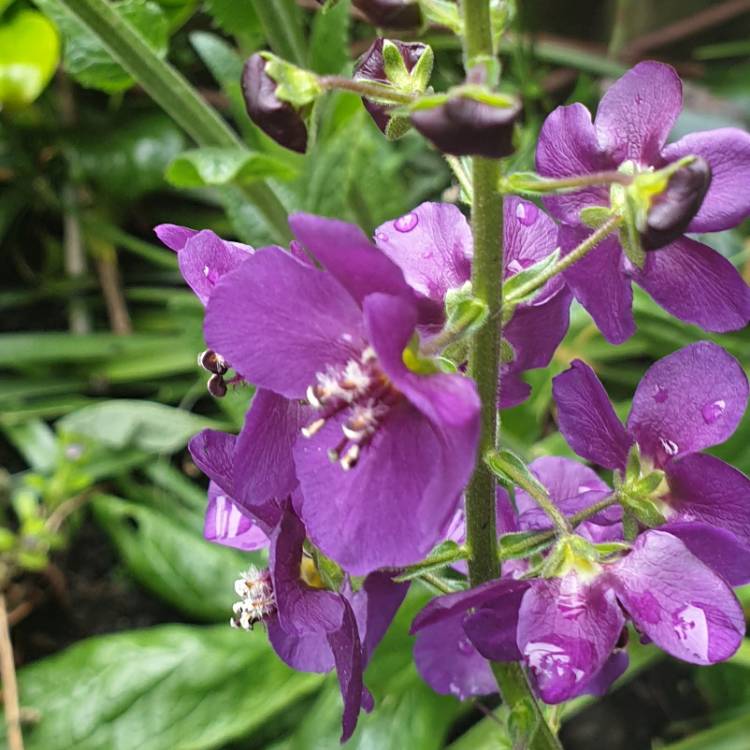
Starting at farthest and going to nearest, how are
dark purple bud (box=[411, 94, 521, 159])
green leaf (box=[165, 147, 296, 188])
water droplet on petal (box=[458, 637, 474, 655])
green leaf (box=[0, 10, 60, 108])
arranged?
green leaf (box=[0, 10, 60, 108]) → green leaf (box=[165, 147, 296, 188]) → water droplet on petal (box=[458, 637, 474, 655]) → dark purple bud (box=[411, 94, 521, 159])

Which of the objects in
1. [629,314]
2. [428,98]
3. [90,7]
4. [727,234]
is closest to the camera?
[428,98]

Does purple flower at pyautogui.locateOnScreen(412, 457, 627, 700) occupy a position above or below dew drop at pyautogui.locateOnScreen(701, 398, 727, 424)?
below

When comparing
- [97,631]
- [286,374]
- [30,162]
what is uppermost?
[286,374]

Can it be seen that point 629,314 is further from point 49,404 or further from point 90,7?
point 49,404

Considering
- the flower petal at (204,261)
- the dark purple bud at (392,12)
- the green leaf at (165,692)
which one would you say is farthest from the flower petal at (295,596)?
the green leaf at (165,692)

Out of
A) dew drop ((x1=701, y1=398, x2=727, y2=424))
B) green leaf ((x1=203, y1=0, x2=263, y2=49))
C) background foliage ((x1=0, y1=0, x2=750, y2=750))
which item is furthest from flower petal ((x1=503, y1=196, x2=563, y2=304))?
green leaf ((x1=203, y1=0, x2=263, y2=49))

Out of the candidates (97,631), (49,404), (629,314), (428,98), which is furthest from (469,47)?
(49,404)

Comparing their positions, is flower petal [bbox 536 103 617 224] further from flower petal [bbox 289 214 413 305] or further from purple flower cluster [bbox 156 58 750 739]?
flower petal [bbox 289 214 413 305]
